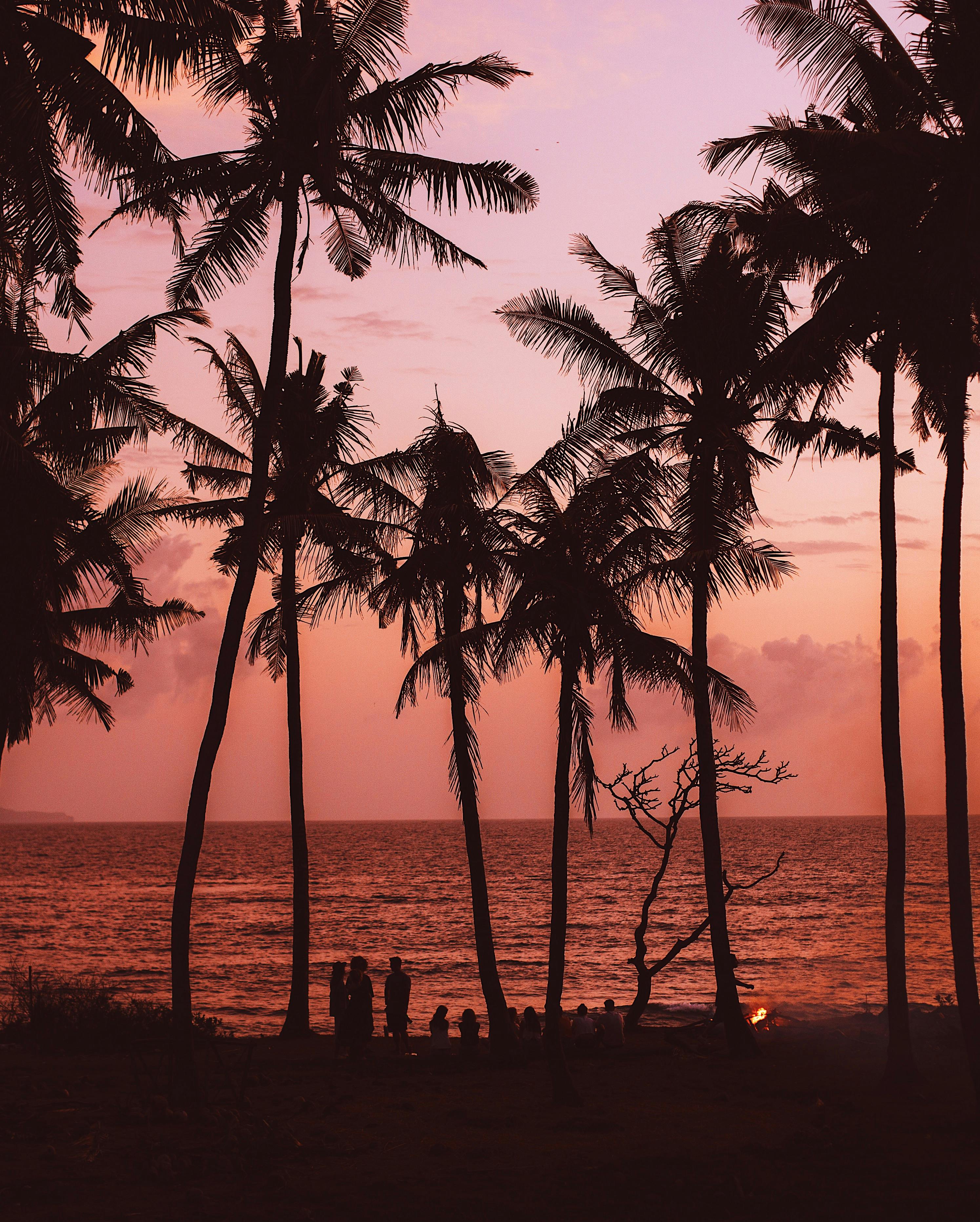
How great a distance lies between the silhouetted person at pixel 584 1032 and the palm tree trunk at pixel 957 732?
24.3 ft

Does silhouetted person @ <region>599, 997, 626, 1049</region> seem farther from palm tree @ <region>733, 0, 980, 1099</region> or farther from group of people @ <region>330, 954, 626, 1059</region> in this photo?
palm tree @ <region>733, 0, 980, 1099</region>

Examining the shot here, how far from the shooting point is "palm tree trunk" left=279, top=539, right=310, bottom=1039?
2094 centimetres

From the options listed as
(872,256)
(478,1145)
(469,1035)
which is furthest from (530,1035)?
(872,256)

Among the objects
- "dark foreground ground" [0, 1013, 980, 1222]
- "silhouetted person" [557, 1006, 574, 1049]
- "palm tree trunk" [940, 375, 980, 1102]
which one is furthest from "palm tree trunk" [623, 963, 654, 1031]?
"palm tree trunk" [940, 375, 980, 1102]

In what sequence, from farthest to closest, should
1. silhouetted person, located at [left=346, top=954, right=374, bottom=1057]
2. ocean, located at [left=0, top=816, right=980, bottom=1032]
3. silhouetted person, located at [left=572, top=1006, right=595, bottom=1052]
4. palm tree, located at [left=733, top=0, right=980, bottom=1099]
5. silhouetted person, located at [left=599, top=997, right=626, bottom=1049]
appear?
ocean, located at [left=0, top=816, right=980, bottom=1032] → silhouetted person, located at [left=599, top=997, right=626, bottom=1049] → silhouetted person, located at [left=572, top=1006, right=595, bottom=1052] → silhouetted person, located at [left=346, top=954, right=374, bottom=1057] → palm tree, located at [left=733, top=0, right=980, bottom=1099]

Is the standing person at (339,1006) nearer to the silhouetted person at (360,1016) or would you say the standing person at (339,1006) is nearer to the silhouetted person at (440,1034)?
the silhouetted person at (360,1016)

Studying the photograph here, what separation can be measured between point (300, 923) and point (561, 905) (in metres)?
7.89

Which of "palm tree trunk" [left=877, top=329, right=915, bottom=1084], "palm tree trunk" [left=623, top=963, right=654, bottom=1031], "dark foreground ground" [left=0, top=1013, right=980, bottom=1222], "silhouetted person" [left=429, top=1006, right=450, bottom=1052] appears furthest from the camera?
"palm tree trunk" [left=623, top=963, right=654, bottom=1031]

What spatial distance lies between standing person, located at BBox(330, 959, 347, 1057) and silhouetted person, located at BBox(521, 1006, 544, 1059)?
3.13m

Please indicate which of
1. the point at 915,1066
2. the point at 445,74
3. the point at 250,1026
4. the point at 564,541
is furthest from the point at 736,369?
the point at 250,1026

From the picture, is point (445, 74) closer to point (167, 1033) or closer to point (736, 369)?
point (736, 369)

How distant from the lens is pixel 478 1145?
39.2 ft

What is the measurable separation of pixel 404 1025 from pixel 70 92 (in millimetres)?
15386

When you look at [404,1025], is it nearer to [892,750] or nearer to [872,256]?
[892,750]
